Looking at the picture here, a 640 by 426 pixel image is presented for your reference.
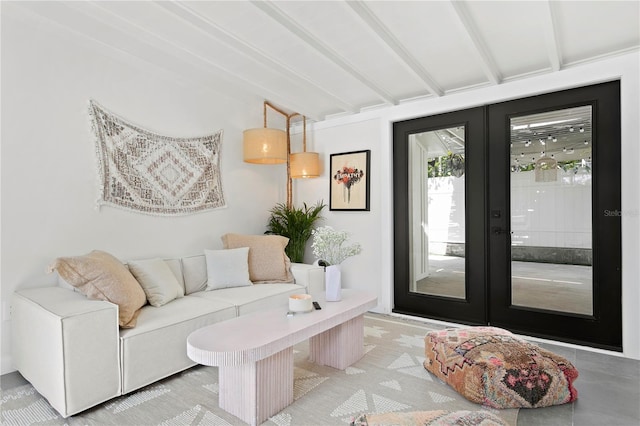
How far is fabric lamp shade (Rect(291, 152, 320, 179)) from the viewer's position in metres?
4.47

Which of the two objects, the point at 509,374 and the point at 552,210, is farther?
the point at 552,210

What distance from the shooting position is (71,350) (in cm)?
198

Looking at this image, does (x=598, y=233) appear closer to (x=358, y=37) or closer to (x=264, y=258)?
(x=358, y=37)

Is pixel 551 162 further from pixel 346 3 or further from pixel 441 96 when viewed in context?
pixel 346 3

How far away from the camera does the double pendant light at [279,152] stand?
3.95 meters

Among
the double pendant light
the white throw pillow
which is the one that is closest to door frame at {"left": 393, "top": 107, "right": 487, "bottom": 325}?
the double pendant light

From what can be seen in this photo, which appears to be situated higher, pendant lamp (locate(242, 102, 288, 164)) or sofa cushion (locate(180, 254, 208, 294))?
pendant lamp (locate(242, 102, 288, 164))

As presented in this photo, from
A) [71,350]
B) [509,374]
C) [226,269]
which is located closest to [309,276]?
[226,269]

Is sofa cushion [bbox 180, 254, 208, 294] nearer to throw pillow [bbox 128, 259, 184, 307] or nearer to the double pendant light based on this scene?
throw pillow [bbox 128, 259, 184, 307]

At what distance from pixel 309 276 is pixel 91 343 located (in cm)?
210

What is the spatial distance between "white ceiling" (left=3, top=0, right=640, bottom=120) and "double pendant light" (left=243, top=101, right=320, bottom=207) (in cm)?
54

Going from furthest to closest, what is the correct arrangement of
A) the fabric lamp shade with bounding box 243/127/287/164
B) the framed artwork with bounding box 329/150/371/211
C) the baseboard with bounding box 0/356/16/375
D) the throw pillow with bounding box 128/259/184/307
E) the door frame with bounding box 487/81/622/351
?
the framed artwork with bounding box 329/150/371/211 → the fabric lamp shade with bounding box 243/127/287/164 → the door frame with bounding box 487/81/622/351 → the throw pillow with bounding box 128/259/184/307 → the baseboard with bounding box 0/356/16/375

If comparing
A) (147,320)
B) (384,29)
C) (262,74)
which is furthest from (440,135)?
(147,320)

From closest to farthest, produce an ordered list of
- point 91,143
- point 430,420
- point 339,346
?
point 430,420 < point 339,346 < point 91,143
